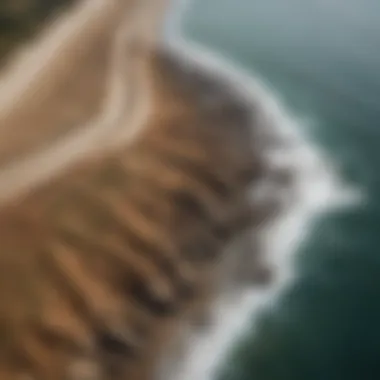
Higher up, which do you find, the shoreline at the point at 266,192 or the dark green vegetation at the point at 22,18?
the dark green vegetation at the point at 22,18

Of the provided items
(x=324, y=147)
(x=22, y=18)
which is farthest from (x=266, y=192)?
(x=22, y=18)

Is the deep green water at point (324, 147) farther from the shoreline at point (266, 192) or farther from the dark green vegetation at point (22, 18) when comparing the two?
the dark green vegetation at point (22, 18)

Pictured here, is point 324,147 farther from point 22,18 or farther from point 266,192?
point 22,18

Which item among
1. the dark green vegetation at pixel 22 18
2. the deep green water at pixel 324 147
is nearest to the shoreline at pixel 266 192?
the deep green water at pixel 324 147

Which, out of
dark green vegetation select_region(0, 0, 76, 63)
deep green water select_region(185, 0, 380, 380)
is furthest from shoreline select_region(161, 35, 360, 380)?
dark green vegetation select_region(0, 0, 76, 63)

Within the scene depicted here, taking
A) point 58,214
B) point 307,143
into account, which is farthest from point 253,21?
point 58,214

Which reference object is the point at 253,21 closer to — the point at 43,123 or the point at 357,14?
the point at 357,14
